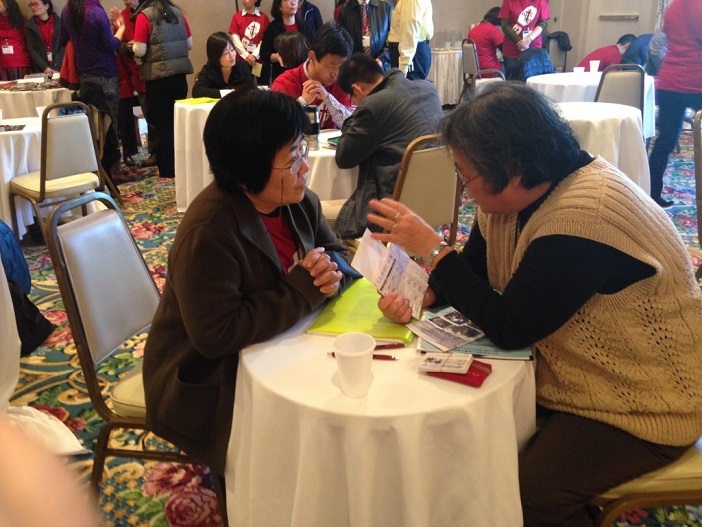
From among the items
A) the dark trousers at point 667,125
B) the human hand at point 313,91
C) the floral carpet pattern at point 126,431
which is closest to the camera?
the floral carpet pattern at point 126,431

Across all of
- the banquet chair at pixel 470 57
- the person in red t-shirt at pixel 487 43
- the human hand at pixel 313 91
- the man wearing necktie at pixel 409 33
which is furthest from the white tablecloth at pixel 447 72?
the human hand at pixel 313 91

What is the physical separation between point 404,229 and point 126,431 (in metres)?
1.42

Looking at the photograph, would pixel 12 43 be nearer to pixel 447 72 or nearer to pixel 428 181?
pixel 447 72

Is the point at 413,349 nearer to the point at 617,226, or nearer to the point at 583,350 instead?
the point at 583,350

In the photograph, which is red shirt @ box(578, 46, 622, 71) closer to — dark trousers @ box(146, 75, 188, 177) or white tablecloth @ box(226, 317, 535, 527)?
dark trousers @ box(146, 75, 188, 177)

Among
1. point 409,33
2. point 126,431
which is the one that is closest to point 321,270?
point 126,431

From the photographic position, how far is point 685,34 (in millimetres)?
4207

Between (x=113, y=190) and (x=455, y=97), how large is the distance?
213 inches

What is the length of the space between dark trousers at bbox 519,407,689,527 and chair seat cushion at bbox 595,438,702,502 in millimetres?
15

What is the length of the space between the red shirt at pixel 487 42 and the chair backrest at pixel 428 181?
16.6 ft

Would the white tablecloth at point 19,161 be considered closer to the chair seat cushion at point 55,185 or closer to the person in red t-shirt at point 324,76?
the chair seat cushion at point 55,185

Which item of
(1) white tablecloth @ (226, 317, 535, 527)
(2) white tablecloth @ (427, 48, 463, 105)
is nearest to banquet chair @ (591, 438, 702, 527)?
(1) white tablecloth @ (226, 317, 535, 527)

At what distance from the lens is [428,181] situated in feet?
8.48

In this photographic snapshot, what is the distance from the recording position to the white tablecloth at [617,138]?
3.53 metres
